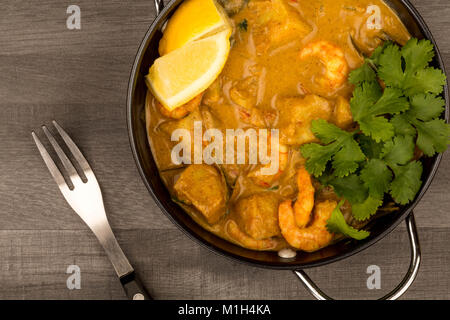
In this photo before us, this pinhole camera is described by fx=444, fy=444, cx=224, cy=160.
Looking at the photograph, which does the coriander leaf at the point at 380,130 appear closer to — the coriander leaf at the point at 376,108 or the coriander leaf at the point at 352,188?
the coriander leaf at the point at 376,108

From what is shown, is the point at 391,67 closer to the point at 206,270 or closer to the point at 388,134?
the point at 388,134

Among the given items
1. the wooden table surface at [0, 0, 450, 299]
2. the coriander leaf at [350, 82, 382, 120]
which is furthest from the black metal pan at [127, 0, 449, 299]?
the coriander leaf at [350, 82, 382, 120]

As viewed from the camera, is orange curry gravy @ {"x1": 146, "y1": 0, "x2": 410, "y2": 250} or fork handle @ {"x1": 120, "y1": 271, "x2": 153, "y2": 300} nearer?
orange curry gravy @ {"x1": 146, "y1": 0, "x2": 410, "y2": 250}

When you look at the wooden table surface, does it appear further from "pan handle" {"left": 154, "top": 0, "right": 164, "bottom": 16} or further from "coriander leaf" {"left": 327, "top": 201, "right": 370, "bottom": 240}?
"coriander leaf" {"left": 327, "top": 201, "right": 370, "bottom": 240}

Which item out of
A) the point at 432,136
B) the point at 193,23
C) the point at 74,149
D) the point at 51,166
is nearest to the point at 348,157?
the point at 432,136

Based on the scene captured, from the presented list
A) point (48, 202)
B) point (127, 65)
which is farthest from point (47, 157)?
point (127, 65)

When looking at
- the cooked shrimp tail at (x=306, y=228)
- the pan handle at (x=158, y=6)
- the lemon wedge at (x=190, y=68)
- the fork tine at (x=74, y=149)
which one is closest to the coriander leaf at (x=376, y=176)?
the cooked shrimp tail at (x=306, y=228)

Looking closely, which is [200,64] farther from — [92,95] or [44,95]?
[44,95]
